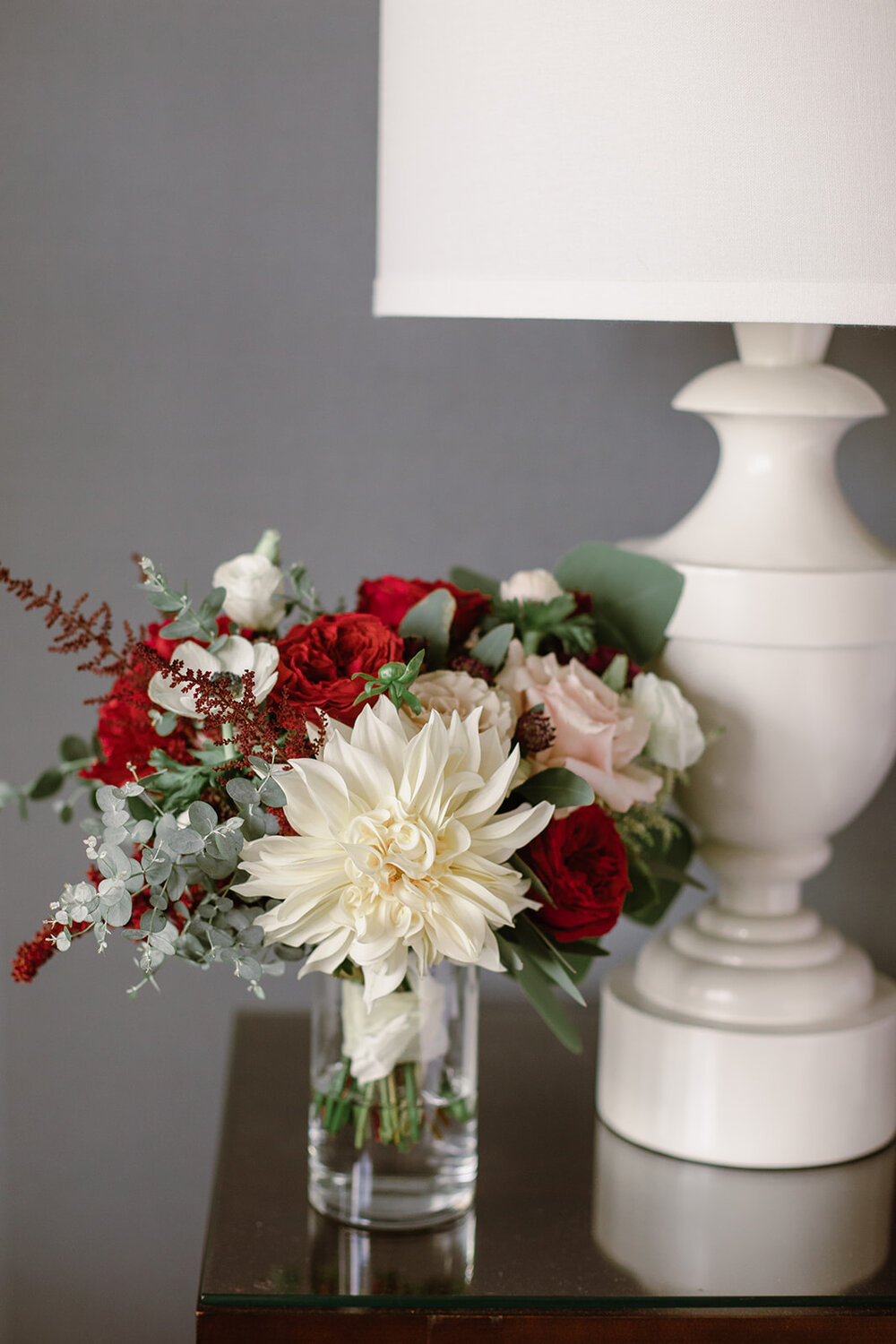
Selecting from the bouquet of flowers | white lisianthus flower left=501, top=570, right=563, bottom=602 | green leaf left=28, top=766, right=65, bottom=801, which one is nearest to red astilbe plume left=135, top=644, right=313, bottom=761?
the bouquet of flowers

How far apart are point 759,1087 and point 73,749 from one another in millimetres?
532

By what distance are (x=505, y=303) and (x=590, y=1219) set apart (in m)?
0.53

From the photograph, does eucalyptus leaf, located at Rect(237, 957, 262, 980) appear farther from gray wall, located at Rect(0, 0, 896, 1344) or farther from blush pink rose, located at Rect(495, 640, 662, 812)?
gray wall, located at Rect(0, 0, 896, 1344)

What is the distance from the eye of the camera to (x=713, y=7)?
2.02ft

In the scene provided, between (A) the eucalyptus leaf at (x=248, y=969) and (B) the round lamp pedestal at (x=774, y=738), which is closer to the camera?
(A) the eucalyptus leaf at (x=248, y=969)

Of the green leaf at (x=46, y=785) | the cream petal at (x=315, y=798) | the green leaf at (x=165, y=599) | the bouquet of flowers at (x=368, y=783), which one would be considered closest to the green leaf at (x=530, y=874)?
the bouquet of flowers at (x=368, y=783)

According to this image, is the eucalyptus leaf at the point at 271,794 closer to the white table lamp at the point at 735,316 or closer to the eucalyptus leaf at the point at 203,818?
the eucalyptus leaf at the point at 203,818

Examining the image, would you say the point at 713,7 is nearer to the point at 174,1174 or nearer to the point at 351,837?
the point at 351,837

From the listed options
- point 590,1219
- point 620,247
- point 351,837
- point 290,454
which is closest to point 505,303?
point 620,247

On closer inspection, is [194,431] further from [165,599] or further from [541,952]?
[541,952]

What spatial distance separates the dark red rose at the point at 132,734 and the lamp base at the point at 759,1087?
0.36m

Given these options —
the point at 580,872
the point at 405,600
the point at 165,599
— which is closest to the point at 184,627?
the point at 165,599

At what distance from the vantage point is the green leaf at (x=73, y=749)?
95 cm

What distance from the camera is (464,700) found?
69 cm
